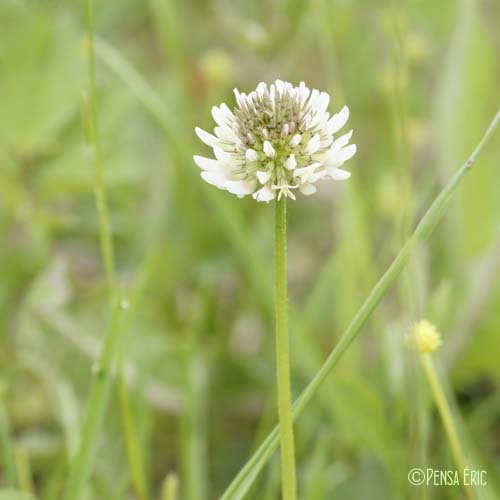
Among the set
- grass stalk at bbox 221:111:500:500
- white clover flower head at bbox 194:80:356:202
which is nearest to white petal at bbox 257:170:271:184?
white clover flower head at bbox 194:80:356:202

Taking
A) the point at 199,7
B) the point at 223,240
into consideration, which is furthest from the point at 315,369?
the point at 199,7

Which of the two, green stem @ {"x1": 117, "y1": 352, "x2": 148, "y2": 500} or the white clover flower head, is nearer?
the white clover flower head

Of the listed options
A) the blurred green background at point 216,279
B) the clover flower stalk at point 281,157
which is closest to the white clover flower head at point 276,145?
the clover flower stalk at point 281,157

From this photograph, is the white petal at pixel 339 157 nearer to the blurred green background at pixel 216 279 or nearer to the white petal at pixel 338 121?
the white petal at pixel 338 121

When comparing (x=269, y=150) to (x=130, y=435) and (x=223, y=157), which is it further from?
(x=130, y=435)

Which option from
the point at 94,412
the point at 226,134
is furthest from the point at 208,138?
the point at 94,412

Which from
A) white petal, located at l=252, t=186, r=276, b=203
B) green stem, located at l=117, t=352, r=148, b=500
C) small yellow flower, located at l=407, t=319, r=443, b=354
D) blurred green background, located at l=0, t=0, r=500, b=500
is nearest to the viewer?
white petal, located at l=252, t=186, r=276, b=203

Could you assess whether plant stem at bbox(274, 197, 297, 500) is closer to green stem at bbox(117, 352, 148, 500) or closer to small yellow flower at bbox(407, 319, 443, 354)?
small yellow flower at bbox(407, 319, 443, 354)
